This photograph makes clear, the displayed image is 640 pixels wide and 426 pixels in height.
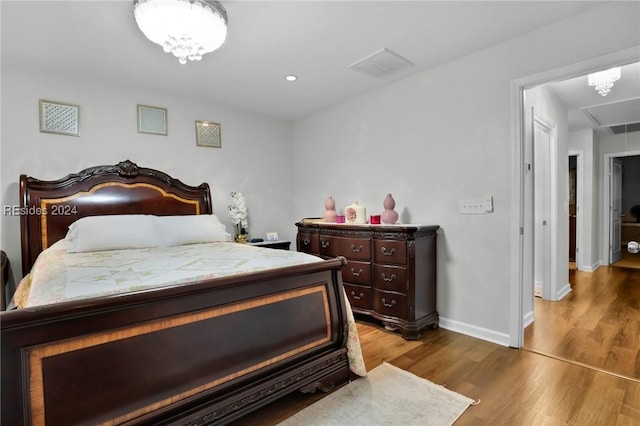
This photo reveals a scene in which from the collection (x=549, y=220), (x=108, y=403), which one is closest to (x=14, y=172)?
(x=108, y=403)

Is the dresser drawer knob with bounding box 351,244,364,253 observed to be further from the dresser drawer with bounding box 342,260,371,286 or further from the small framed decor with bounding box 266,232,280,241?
the small framed decor with bounding box 266,232,280,241

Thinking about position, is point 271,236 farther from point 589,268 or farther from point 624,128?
point 624,128

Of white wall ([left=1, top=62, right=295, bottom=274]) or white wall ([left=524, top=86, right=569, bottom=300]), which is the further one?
white wall ([left=524, top=86, right=569, bottom=300])

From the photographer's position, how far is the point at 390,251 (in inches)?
112

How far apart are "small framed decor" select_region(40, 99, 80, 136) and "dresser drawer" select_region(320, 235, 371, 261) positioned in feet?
8.68

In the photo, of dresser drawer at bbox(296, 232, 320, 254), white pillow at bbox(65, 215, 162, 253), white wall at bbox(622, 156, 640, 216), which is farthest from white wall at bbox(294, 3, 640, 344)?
white wall at bbox(622, 156, 640, 216)

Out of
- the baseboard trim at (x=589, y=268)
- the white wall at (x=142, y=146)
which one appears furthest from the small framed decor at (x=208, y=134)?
the baseboard trim at (x=589, y=268)

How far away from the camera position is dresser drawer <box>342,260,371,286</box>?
3037mm

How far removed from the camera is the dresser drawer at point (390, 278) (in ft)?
9.08

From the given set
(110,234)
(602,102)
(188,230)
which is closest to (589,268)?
(602,102)

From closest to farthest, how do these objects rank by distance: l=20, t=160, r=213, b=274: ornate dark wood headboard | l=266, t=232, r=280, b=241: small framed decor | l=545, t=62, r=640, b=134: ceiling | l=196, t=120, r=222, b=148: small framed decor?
l=20, t=160, r=213, b=274: ornate dark wood headboard
l=545, t=62, r=640, b=134: ceiling
l=196, t=120, r=222, b=148: small framed decor
l=266, t=232, r=280, b=241: small framed decor

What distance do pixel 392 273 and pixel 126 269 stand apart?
6.64ft

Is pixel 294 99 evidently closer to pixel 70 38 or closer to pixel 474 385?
pixel 70 38

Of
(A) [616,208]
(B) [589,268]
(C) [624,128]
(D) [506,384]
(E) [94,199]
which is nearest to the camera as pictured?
(D) [506,384]
